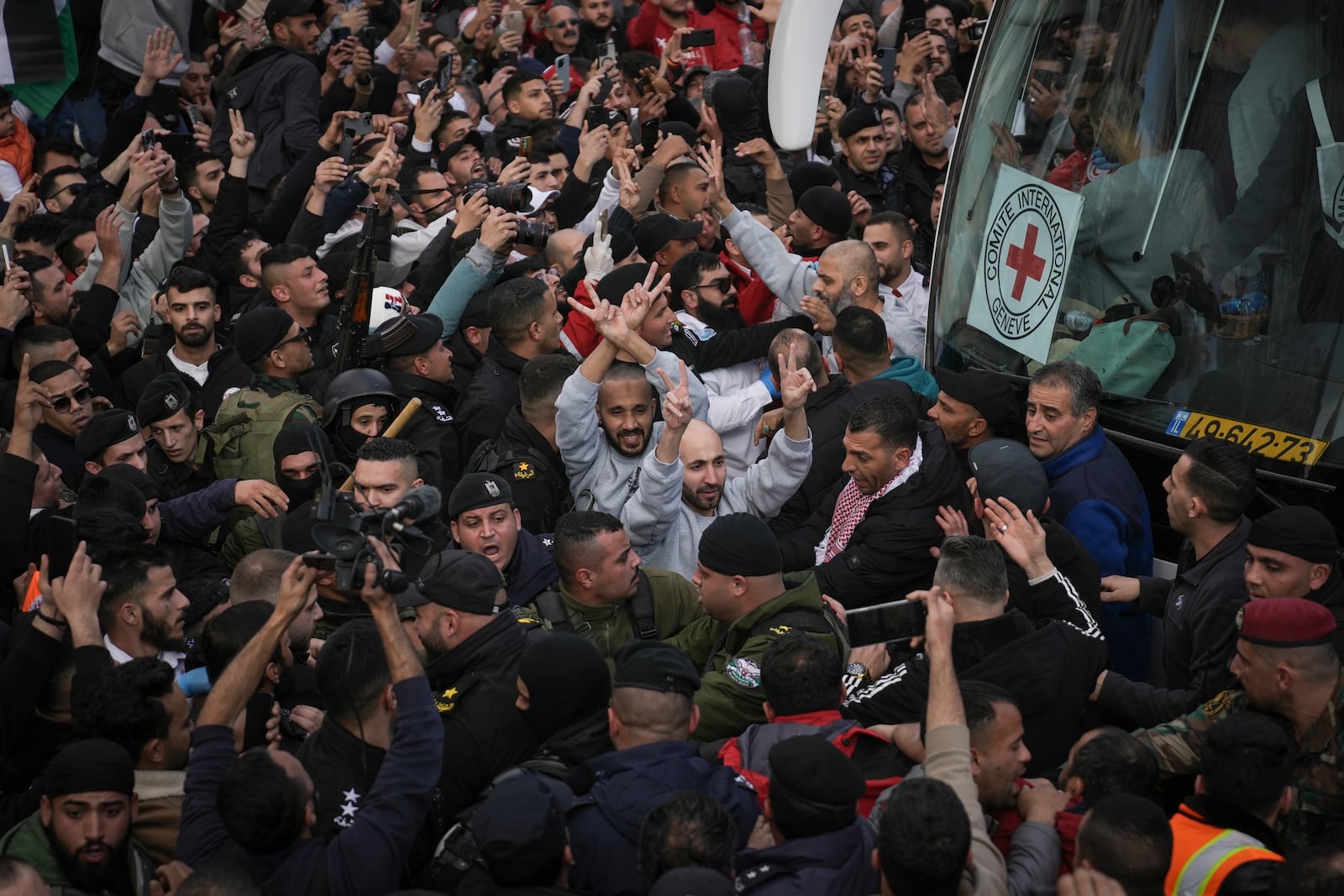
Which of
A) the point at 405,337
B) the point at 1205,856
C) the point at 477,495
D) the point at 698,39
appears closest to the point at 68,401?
the point at 405,337

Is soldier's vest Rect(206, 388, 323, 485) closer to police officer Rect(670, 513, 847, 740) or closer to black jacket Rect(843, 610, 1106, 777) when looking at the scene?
police officer Rect(670, 513, 847, 740)

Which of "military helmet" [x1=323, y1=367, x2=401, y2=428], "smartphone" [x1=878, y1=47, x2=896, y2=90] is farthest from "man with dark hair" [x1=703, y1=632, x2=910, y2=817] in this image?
"smartphone" [x1=878, y1=47, x2=896, y2=90]

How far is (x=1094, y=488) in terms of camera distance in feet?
18.2

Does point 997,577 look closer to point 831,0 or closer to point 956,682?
point 956,682

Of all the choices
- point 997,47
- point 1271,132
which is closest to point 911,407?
point 1271,132

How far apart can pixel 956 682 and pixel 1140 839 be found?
0.75m

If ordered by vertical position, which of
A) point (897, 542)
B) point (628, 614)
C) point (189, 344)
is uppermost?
point (897, 542)

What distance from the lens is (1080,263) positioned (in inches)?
244

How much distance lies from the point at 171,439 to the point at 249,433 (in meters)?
0.33

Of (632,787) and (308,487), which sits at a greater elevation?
(632,787)

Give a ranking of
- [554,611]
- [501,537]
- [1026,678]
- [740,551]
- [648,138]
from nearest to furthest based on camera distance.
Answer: [1026,678]
[740,551]
[554,611]
[501,537]
[648,138]

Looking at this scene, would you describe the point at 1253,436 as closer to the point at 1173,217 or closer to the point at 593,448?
the point at 1173,217

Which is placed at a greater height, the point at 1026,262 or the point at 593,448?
the point at 1026,262

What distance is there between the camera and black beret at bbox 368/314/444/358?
6652mm
